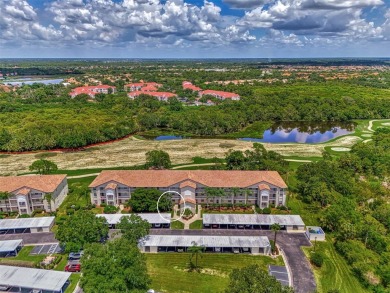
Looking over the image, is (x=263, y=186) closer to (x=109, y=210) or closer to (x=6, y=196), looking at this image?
(x=109, y=210)

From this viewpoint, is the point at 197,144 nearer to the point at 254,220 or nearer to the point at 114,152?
the point at 114,152

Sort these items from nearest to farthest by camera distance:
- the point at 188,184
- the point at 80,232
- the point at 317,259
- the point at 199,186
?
the point at 317,259
the point at 80,232
the point at 188,184
the point at 199,186

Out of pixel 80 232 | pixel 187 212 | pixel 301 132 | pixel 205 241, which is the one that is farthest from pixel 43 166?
pixel 301 132

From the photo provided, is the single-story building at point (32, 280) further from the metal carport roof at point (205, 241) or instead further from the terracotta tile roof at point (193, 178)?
the terracotta tile roof at point (193, 178)

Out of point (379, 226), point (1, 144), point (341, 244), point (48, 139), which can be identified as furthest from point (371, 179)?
point (1, 144)

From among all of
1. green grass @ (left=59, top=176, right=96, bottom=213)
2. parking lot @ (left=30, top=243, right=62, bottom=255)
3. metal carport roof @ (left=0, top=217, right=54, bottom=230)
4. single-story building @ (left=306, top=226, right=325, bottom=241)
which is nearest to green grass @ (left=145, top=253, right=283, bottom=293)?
single-story building @ (left=306, top=226, right=325, bottom=241)

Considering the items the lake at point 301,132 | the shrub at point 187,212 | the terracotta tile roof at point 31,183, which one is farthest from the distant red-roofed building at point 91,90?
the shrub at point 187,212

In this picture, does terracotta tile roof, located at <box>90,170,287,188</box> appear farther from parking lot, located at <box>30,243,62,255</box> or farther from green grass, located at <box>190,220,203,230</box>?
parking lot, located at <box>30,243,62,255</box>
